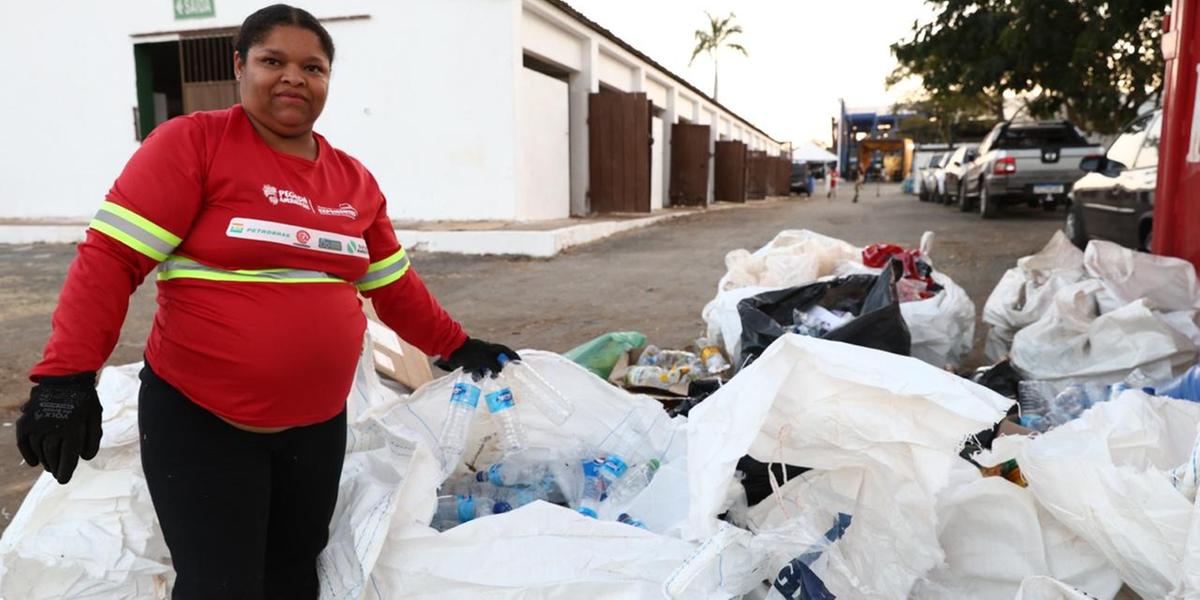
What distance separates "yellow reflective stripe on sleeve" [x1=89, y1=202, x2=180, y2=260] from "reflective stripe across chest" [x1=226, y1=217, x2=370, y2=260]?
0.43ft

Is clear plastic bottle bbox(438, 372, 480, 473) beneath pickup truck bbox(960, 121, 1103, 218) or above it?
beneath

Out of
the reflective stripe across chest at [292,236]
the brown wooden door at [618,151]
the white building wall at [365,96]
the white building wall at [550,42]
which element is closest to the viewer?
the reflective stripe across chest at [292,236]

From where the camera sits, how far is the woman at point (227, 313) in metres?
1.47

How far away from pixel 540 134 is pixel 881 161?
3970 cm

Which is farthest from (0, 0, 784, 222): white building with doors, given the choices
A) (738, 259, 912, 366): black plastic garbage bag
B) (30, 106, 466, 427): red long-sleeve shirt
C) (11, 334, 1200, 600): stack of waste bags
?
(30, 106, 466, 427): red long-sleeve shirt

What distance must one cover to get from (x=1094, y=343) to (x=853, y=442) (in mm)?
2509

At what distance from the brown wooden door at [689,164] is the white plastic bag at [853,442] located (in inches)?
706

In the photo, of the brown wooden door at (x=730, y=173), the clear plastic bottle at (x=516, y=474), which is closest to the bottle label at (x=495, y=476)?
the clear plastic bottle at (x=516, y=474)

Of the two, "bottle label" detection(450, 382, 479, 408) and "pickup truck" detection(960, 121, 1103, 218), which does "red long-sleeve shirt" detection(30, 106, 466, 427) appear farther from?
"pickup truck" detection(960, 121, 1103, 218)

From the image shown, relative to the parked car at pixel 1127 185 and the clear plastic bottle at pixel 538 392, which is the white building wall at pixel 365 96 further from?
the clear plastic bottle at pixel 538 392

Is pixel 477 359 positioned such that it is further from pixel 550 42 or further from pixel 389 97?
pixel 550 42

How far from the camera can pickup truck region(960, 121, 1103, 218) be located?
527 inches

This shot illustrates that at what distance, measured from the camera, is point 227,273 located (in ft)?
5.28

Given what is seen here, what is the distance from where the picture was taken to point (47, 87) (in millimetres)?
12570
